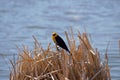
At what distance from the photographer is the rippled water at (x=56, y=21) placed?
51.4 feet

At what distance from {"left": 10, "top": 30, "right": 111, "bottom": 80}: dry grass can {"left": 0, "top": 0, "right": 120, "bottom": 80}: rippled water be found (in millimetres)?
5226

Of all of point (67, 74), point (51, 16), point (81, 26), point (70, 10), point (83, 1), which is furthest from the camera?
point (83, 1)

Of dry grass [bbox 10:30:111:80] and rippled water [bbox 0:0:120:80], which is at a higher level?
rippled water [bbox 0:0:120:80]

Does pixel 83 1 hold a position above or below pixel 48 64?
above

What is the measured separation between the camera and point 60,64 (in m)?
7.21

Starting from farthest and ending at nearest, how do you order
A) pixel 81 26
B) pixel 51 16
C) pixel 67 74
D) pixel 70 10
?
pixel 70 10 < pixel 51 16 < pixel 81 26 < pixel 67 74

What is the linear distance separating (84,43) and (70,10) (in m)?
16.2

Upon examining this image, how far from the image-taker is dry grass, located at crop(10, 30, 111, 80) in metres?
7.14

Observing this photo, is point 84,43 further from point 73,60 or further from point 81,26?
point 81,26

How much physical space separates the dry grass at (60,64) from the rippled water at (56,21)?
523 cm

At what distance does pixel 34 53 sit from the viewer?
7410 mm

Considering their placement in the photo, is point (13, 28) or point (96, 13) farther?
point (96, 13)

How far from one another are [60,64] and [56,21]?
13.2 meters

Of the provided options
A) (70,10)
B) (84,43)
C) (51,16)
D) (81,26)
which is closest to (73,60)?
(84,43)
